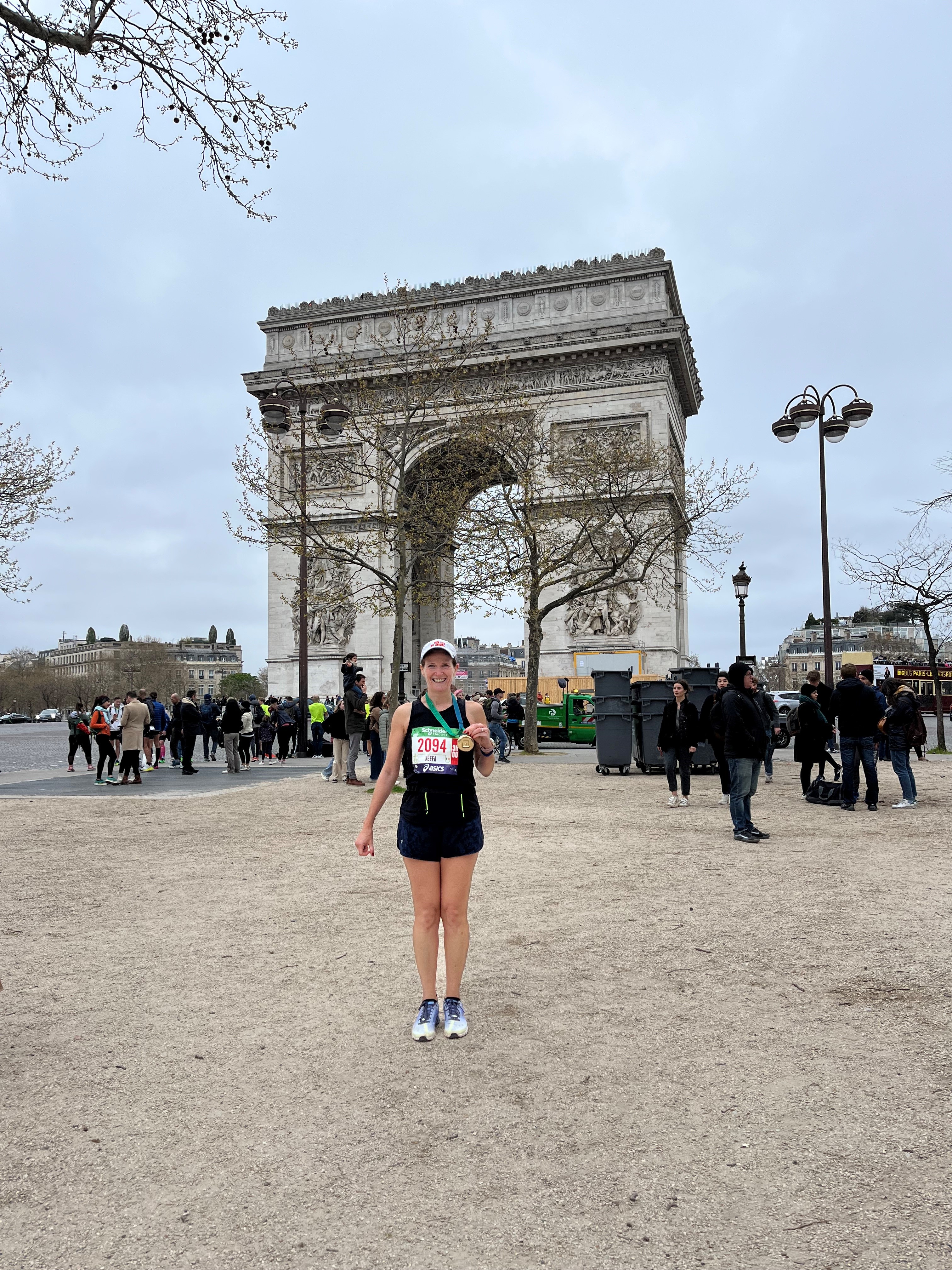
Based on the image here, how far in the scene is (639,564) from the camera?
3303 centimetres

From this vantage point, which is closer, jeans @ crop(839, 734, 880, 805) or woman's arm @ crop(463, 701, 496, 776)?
woman's arm @ crop(463, 701, 496, 776)

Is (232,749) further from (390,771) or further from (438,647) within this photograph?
(438,647)

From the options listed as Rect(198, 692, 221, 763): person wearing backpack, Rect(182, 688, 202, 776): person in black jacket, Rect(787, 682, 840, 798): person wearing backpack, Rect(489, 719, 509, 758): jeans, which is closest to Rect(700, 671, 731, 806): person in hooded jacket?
Rect(787, 682, 840, 798): person wearing backpack

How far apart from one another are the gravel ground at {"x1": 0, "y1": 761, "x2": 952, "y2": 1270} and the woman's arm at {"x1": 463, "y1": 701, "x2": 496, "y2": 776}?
1.15 meters

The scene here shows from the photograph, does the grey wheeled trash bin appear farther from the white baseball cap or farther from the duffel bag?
the white baseball cap

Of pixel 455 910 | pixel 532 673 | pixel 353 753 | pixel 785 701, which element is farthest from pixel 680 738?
pixel 785 701

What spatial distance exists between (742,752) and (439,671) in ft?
20.3

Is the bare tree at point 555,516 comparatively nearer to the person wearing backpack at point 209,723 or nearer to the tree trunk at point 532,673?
the tree trunk at point 532,673

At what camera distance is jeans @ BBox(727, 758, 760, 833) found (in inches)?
379

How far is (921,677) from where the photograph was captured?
53.2 m

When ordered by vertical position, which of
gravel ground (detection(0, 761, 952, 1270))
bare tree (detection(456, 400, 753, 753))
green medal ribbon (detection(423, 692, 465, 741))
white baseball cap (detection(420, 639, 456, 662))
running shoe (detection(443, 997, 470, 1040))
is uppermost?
bare tree (detection(456, 400, 753, 753))

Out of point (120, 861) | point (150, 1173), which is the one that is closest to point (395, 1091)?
point (150, 1173)

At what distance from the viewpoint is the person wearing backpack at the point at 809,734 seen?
13.1m

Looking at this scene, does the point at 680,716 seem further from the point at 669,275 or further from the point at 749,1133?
the point at 669,275
